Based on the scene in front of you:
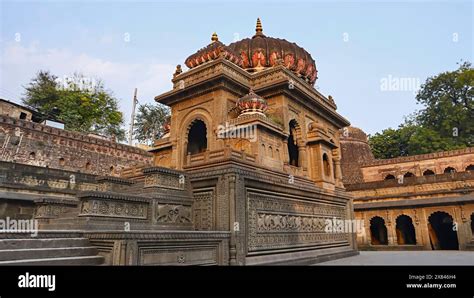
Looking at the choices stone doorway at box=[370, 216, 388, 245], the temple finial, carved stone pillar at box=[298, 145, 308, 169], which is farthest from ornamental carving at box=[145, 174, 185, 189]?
stone doorway at box=[370, 216, 388, 245]

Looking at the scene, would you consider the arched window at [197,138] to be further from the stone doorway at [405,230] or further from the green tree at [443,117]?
the green tree at [443,117]

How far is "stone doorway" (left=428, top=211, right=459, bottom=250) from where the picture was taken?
19.3 metres

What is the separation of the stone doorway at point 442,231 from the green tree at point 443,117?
35.9ft

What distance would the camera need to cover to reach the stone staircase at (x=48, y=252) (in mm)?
4906

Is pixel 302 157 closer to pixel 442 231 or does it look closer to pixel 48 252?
pixel 48 252

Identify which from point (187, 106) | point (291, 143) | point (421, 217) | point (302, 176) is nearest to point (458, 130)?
point (421, 217)

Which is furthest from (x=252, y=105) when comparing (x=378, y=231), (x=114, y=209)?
(x=378, y=231)

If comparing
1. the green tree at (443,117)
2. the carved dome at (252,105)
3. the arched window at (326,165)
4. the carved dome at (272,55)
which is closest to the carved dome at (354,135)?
the green tree at (443,117)

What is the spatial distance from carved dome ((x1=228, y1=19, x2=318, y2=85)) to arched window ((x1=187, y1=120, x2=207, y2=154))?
127 inches

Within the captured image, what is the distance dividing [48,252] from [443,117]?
33.2m

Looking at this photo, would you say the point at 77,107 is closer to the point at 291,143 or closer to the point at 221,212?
the point at 291,143

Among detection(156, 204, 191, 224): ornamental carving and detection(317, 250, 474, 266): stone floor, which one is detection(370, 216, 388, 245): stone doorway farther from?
detection(156, 204, 191, 224): ornamental carving

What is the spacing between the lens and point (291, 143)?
49.1 ft

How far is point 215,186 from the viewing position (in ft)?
26.8
